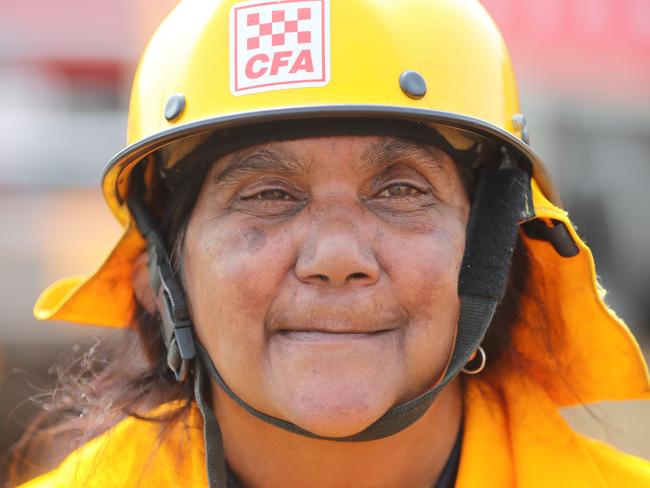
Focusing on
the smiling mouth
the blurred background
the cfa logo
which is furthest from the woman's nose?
the blurred background

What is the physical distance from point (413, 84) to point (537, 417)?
3.26 feet

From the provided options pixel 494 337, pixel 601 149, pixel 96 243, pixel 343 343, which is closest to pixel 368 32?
pixel 343 343

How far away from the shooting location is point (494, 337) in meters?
3.14

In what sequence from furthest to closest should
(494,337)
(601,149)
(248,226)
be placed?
(601,149) < (494,337) < (248,226)

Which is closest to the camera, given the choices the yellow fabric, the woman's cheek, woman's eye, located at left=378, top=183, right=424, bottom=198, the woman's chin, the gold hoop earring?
the woman's chin

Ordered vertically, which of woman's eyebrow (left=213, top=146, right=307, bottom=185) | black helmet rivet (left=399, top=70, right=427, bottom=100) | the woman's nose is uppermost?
black helmet rivet (left=399, top=70, right=427, bottom=100)

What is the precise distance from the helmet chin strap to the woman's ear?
0.24 metres

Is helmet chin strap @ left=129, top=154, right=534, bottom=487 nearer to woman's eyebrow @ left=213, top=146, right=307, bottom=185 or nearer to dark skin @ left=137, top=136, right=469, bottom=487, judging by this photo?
dark skin @ left=137, top=136, right=469, bottom=487

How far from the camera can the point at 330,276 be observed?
247 cm

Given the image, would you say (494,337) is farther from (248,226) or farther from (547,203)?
(248,226)

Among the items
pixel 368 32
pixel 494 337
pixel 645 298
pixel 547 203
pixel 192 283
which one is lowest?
pixel 645 298

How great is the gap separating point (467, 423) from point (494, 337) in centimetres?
33

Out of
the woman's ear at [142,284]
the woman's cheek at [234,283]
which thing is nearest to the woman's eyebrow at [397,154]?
the woman's cheek at [234,283]

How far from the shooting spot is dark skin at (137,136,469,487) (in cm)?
249
